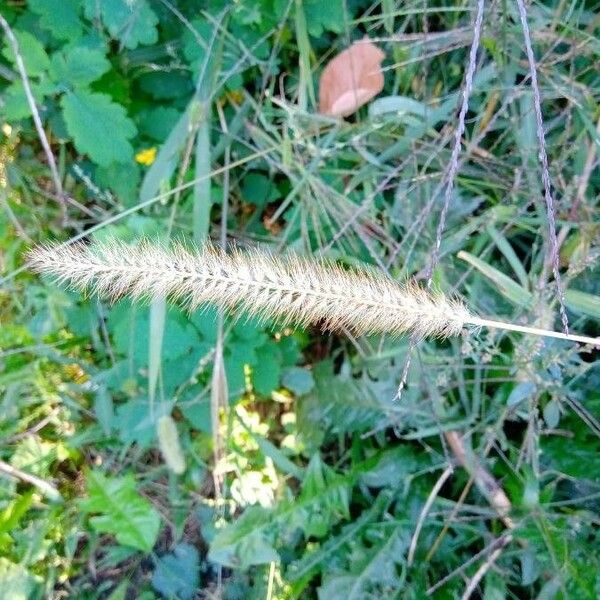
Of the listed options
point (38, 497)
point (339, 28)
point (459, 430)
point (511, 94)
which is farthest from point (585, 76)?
point (38, 497)

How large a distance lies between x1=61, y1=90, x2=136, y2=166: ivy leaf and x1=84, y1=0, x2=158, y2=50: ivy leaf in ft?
0.44

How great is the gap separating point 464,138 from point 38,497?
1.39 meters

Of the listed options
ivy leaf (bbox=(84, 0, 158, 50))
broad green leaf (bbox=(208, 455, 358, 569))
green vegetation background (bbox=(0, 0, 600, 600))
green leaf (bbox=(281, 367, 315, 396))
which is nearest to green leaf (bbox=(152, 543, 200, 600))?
green vegetation background (bbox=(0, 0, 600, 600))

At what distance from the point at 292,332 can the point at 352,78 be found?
1.97 ft

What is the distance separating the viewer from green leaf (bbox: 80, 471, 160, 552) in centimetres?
154

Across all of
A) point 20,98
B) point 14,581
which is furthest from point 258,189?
point 14,581

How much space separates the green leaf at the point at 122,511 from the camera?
1537mm

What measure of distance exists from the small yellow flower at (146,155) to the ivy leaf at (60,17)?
28 cm

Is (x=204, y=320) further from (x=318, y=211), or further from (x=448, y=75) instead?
(x=448, y=75)

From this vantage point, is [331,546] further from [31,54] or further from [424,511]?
[31,54]

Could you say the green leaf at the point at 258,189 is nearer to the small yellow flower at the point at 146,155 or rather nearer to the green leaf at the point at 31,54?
the small yellow flower at the point at 146,155

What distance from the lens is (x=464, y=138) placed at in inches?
58.1

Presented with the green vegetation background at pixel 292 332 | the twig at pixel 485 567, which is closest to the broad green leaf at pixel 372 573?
the green vegetation background at pixel 292 332

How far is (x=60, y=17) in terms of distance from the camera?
4.33ft
